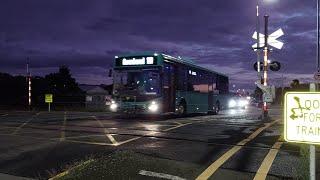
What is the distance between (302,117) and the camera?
507cm

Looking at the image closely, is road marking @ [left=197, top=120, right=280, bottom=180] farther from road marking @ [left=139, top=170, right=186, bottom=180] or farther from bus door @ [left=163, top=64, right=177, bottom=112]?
bus door @ [left=163, top=64, right=177, bottom=112]

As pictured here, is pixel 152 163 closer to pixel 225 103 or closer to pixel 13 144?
pixel 13 144

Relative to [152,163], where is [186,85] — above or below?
above

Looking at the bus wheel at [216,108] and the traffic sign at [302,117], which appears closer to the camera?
the traffic sign at [302,117]

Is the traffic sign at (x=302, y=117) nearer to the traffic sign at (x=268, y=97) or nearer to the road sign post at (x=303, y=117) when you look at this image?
the road sign post at (x=303, y=117)

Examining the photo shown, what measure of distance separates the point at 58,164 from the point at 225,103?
92.0ft

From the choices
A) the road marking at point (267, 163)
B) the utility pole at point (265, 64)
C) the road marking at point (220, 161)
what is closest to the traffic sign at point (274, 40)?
the utility pole at point (265, 64)

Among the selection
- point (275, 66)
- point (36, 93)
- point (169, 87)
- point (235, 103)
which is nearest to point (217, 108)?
point (275, 66)

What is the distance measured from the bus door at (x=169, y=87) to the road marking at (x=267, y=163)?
11691 millimetres

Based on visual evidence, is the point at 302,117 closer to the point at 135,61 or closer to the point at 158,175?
the point at 158,175

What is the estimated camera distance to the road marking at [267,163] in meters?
8.50

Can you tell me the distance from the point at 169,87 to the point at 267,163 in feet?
49.0

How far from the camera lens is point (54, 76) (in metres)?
95.1

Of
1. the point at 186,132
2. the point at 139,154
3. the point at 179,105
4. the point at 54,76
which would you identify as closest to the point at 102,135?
the point at 186,132
